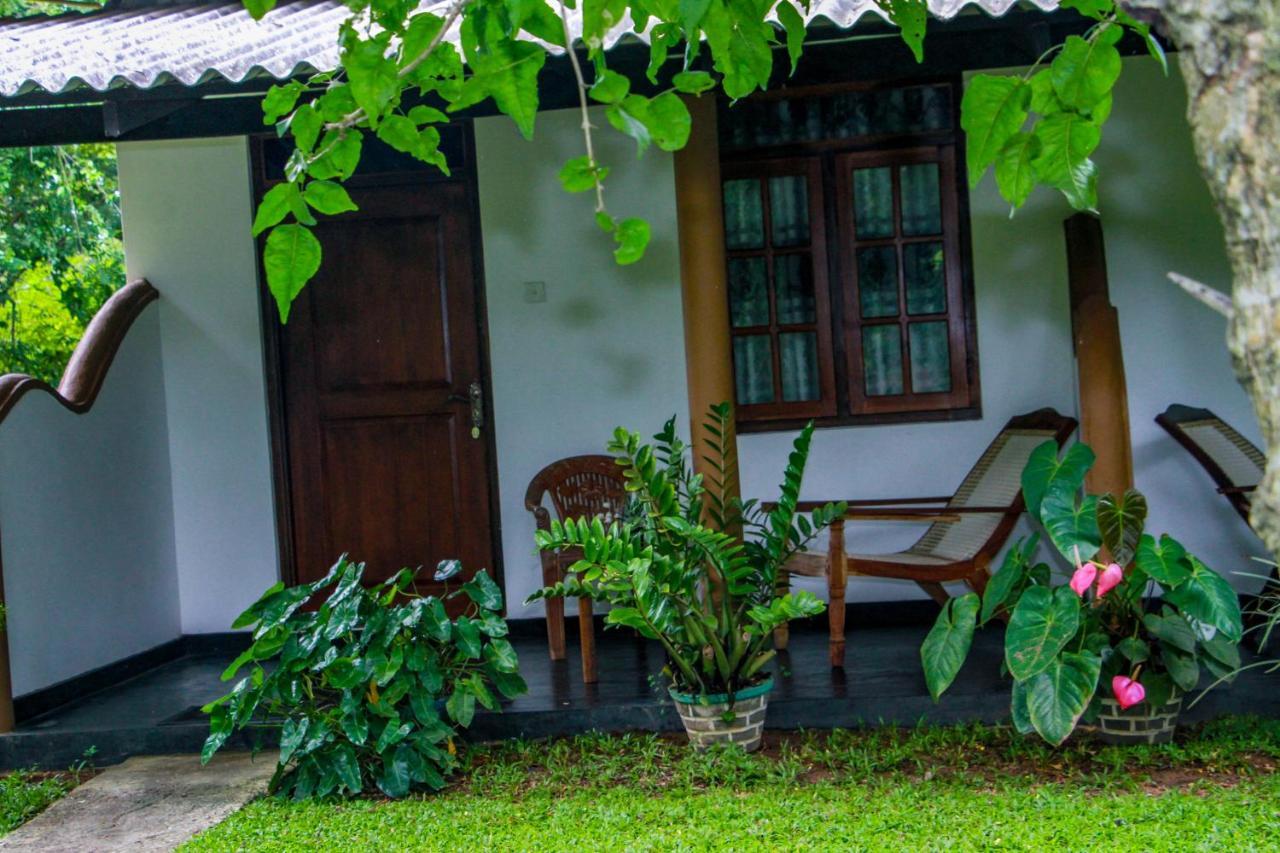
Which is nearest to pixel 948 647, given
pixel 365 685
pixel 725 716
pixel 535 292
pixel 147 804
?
pixel 725 716

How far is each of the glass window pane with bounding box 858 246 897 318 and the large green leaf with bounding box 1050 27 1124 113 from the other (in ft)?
15.6

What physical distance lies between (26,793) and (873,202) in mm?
4768

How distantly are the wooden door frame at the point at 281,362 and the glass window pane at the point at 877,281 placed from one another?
1987 millimetres

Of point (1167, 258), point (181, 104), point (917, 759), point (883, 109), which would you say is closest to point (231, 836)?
point (917, 759)

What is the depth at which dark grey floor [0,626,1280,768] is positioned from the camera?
5227mm

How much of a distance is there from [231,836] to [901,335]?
164 inches

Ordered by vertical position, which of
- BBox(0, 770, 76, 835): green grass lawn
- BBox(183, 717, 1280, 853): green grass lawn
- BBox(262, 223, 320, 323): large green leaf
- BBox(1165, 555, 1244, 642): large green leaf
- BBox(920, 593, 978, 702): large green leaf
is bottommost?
BBox(0, 770, 76, 835): green grass lawn

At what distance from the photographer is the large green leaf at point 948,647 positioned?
4672mm

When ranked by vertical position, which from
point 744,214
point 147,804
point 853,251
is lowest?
point 147,804

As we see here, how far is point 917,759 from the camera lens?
4836mm

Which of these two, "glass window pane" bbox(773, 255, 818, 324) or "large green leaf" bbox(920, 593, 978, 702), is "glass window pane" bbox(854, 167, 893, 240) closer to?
"glass window pane" bbox(773, 255, 818, 324)

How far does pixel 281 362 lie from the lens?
7.29 metres

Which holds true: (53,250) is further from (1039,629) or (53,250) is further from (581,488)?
(1039,629)

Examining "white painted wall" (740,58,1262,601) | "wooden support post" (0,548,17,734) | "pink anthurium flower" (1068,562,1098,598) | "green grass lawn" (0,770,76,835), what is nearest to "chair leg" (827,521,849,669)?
"white painted wall" (740,58,1262,601)
